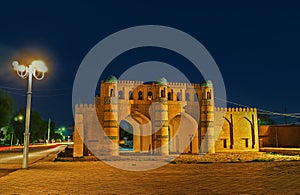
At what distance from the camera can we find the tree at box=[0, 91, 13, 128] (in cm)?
4209

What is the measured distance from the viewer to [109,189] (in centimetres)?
887

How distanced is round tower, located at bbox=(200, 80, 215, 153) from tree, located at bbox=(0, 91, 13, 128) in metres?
28.5

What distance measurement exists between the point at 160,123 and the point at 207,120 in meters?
5.04

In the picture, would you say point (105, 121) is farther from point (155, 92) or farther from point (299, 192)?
point (299, 192)

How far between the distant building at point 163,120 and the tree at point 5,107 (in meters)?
20.8

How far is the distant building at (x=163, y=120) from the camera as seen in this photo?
25875 mm

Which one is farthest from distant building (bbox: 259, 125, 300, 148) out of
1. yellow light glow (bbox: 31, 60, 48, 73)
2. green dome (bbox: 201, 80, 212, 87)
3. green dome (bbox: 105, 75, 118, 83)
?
yellow light glow (bbox: 31, 60, 48, 73)

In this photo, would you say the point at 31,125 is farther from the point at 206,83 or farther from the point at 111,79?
the point at 206,83

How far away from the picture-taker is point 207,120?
29578 mm

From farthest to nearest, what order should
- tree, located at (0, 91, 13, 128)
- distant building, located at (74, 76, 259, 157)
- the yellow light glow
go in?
1. tree, located at (0, 91, 13, 128)
2. distant building, located at (74, 76, 259, 157)
3. the yellow light glow

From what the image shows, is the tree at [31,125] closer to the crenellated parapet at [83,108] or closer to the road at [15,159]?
the road at [15,159]

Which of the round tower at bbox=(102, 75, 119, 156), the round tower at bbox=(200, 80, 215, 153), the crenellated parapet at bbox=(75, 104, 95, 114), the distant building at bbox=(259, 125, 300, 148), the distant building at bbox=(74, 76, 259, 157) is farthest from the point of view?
the distant building at bbox=(259, 125, 300, 148)

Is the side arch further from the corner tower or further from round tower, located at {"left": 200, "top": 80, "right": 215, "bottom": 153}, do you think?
the corner tower

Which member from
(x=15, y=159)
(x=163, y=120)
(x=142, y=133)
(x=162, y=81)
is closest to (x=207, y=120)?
(x=163, y=120)
